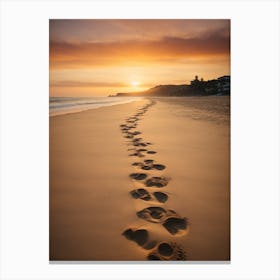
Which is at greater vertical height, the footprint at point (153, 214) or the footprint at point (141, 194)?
the footprint at point (141, 194)

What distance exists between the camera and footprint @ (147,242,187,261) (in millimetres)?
1942

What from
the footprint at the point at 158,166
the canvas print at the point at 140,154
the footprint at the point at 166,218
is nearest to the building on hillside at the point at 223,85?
the canvas print at the point at 140,154

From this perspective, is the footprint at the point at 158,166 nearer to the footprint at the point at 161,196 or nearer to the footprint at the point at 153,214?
the footprint at the point at 161,196

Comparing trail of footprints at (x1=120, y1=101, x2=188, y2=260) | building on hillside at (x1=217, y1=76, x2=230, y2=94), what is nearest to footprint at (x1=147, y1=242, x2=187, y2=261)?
trail of footprints at (x1=120, y1=101, x2=188, y2=260)

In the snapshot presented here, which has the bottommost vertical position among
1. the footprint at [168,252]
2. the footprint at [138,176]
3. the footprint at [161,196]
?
the footprint at [168,252]

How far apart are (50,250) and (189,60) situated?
1778 mm

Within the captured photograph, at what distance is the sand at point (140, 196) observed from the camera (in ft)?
6.52

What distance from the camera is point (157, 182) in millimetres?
2158
